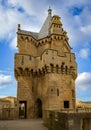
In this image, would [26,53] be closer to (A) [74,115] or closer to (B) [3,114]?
(B) [3,114]

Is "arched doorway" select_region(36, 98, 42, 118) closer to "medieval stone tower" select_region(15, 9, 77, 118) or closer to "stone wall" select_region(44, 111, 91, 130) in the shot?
"medieval stone tower" select_region(15, 9, 77, 118)

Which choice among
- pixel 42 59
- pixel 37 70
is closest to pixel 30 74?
pixel 37 70

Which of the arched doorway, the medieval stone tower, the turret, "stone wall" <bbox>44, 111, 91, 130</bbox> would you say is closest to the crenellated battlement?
the medieval stone tower

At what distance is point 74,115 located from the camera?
16344 millimetres

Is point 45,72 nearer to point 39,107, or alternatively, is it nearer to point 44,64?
point 44,64

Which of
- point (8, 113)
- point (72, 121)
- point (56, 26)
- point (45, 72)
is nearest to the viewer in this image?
point (72, 121)

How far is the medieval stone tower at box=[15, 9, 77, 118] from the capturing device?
2894 cm

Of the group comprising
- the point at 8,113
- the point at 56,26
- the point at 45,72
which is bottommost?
the point at 8,113

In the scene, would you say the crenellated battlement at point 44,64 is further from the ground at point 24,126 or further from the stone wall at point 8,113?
the ground at point 24,126

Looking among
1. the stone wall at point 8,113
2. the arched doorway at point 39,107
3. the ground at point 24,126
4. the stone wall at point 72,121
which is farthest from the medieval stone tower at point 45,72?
the stone wall at point 72,121

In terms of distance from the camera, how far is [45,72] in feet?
97.1

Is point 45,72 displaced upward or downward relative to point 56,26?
downward

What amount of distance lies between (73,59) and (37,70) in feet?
18.2

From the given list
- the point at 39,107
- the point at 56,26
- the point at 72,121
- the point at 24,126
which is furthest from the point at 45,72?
the point at 72,121
